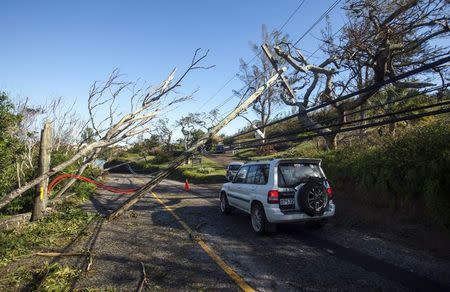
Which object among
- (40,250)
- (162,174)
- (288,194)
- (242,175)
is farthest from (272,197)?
(40,250)

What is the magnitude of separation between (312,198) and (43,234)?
7086 millimetres

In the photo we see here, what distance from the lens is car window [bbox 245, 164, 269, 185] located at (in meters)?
9.08

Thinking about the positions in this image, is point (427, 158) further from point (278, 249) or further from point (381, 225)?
point (278, 249)

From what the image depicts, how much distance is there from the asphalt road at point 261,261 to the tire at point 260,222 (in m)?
0.20

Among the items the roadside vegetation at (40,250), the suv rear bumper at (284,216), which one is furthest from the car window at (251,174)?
the roadside vegetation at (40,250)

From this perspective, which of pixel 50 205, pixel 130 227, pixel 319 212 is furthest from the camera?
pixel 50 205

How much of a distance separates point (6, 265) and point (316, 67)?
50.5 feet

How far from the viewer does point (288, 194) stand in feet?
27.7

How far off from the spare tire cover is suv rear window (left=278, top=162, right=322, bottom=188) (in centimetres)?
34

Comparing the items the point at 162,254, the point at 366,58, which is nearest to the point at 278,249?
the point at 162,254

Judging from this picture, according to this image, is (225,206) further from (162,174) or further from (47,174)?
(47,174)

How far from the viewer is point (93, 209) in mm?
14102

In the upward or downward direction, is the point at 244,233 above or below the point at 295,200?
below

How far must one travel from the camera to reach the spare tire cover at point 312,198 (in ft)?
27.1
